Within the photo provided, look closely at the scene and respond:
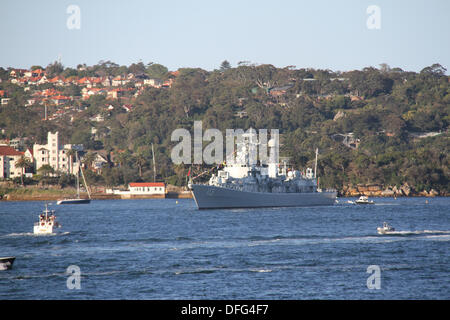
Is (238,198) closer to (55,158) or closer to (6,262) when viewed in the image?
(6,262)

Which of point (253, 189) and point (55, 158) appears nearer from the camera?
point (253, 189)

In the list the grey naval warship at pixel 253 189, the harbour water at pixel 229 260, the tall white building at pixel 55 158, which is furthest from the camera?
the tall white building at pixel 55 158

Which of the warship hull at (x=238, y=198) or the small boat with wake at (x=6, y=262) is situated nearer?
the small boat with wake at (x=6, y=262)

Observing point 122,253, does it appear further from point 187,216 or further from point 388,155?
point 388,155

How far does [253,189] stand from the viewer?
103 meters

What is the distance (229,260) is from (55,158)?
5222 inches

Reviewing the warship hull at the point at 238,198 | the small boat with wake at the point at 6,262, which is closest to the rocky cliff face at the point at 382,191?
the warship hull at the point at 238,198

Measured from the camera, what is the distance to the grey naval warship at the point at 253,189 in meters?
96.4

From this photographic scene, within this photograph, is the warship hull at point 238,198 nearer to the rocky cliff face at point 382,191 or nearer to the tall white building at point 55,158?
the rocky cliff face at point 382,191

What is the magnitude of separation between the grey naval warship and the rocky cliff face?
146 ft

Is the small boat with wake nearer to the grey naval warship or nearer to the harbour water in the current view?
the harbour water

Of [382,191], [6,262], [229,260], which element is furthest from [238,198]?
[382,191]

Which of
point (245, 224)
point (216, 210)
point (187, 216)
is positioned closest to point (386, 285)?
point (245, 224)
